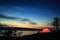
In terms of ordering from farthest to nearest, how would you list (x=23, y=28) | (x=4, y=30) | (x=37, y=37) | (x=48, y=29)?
(x=23, y=28) → (x=4, y=30) → (x=48, y=29) → (x=37, y=37)

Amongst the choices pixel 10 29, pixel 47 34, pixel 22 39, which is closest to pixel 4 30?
pixel 10 29

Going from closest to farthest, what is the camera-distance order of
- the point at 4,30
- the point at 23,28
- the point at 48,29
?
1. the point at 48,29
2. the point at 4,30
3. the point at 23,28

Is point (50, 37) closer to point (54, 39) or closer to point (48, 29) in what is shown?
point (54, 39)

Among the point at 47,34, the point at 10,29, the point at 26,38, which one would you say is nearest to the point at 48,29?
the point at 47,34

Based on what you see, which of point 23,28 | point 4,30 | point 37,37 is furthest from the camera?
point 23,28

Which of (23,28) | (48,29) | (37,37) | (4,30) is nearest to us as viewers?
(37,37)

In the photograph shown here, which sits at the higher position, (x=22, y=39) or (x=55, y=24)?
(x=55, y=24)

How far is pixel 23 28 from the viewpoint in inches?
1218

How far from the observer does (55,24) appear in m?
28.3

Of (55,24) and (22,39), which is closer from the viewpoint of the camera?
(22,39)

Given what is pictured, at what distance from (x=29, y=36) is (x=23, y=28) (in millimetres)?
7914

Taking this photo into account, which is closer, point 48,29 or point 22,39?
point 22,39

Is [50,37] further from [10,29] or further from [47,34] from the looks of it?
[10,29]

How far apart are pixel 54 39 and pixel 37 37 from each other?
186 cm
